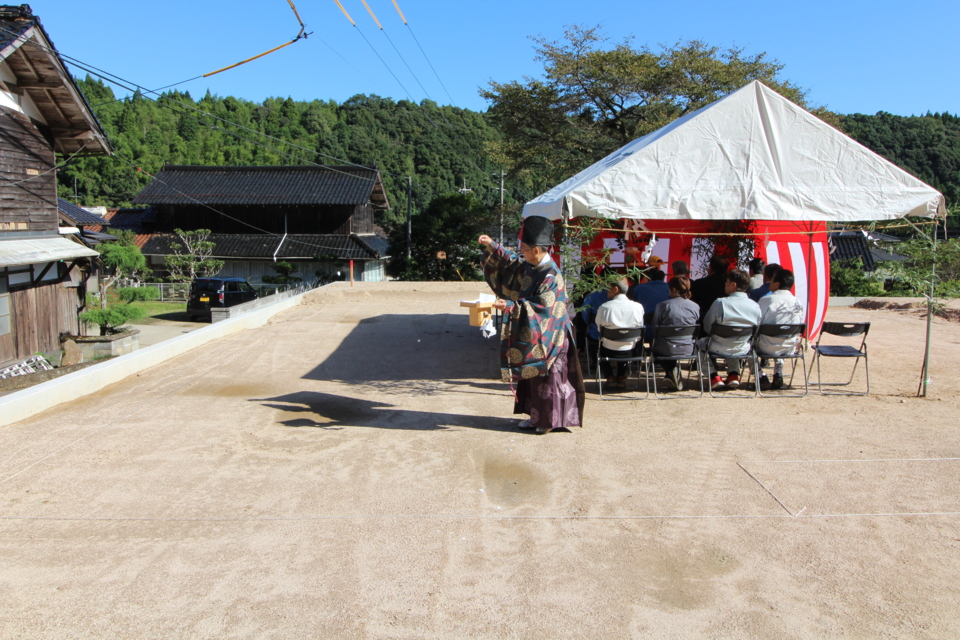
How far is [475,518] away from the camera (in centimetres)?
360

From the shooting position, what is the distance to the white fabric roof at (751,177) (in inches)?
260

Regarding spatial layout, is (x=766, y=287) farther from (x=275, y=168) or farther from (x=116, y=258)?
(x=275, y=168)

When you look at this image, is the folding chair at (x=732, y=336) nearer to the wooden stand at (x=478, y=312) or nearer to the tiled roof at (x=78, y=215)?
the wooden stand at (x=478, y=312)

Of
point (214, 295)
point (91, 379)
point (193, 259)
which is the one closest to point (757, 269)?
point (91, 379)

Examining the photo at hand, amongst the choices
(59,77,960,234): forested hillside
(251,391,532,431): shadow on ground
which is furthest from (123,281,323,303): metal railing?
(251,391,532,431): shadow on ground

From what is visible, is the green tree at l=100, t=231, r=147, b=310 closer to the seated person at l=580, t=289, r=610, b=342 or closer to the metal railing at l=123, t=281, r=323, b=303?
Result: the metal railing at l=123, t=281, r=323, b=303

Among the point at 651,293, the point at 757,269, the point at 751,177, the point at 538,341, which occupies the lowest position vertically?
the point at 538,341

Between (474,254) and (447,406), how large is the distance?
57.8 ft

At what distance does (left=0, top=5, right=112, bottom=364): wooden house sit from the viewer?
10492 millimetres

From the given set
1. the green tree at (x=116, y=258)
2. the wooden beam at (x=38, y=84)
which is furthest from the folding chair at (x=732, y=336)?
the green tree at (x=116, y=258)

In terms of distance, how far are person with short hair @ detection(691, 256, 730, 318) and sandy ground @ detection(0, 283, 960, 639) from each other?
1.43 meters

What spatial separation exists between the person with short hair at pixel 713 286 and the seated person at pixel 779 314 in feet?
2.59

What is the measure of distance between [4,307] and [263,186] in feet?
68.4

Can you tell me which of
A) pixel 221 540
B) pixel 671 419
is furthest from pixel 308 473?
pixel 671 419
